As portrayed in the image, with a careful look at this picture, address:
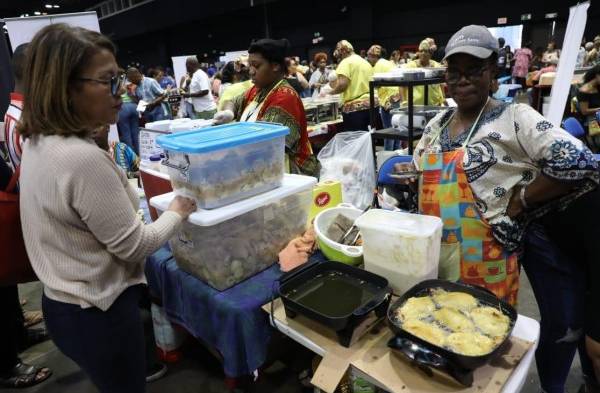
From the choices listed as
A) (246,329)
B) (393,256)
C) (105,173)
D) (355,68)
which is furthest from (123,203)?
(355,68)

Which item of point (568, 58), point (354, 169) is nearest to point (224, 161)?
point (354, 169)

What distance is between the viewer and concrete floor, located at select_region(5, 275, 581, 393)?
1.97m

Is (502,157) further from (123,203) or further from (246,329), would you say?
(123,203)

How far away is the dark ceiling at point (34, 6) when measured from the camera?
16984 millimetres

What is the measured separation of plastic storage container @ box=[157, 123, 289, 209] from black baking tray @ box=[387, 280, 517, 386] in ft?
2.16

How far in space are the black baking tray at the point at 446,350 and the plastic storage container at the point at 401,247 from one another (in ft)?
0.34

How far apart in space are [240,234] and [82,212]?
59 cm

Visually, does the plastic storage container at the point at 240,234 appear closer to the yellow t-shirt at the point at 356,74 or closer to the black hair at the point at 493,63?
the black hair at the point at 493,63

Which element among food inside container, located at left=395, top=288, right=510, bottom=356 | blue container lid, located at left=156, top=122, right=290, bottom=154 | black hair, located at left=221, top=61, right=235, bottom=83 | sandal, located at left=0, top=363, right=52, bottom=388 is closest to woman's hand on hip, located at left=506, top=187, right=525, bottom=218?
food inside container, located at left=395, top=288, right=510, bottom=356

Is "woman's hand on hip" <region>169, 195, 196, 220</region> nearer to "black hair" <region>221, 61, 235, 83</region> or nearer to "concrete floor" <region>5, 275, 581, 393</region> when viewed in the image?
"concrete floor" <region>5, 275, 581, 393</region>

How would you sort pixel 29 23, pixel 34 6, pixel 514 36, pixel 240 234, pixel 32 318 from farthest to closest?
1. pixel 34 6
2. pixel 514 36
3. pixel 29 23
4. pixel 32 318
5. pixel 240 234

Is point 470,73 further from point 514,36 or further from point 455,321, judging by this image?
point 514,36

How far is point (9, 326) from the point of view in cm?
200

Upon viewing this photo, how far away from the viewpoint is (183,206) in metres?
1.25
